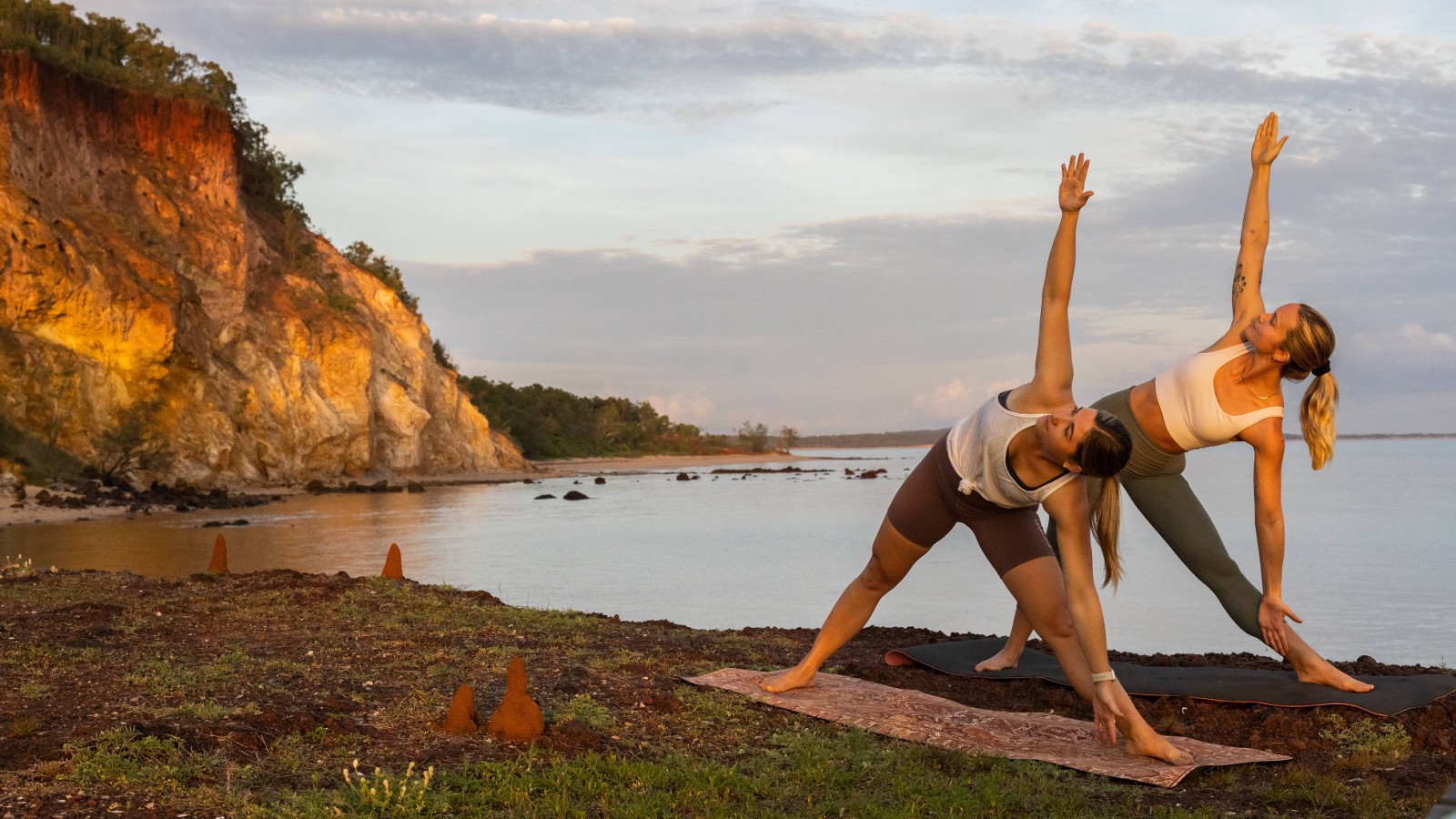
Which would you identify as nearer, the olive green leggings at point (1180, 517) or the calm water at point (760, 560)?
the olive green leggings at point (1180, 517)

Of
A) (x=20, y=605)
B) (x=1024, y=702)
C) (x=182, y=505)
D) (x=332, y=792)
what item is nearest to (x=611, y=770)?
(x=332, y=792)

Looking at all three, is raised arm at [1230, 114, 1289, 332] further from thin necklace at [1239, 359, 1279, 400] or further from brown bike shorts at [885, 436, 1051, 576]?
brown bike shorts at [885, 436, 1051, 576]

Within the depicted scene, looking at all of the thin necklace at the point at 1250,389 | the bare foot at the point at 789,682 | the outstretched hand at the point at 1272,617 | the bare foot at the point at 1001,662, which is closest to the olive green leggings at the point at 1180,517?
the outstretched hand at the point at 1272,617

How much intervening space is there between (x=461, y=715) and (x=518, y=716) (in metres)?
0.30

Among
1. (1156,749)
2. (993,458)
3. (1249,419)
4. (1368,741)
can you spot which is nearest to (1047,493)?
(993,458)

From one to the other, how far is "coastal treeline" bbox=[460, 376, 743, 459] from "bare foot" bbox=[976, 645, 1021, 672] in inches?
2546

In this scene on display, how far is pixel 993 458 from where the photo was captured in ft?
16.9

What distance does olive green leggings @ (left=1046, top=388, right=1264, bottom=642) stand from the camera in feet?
19.9

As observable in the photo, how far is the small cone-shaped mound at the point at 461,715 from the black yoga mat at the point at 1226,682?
124 inches

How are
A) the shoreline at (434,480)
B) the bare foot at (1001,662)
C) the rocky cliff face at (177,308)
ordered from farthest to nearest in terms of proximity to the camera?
the rocky cliff face at (177,308) → the shoreline at (434,480) → the bare foot at (1001,662)

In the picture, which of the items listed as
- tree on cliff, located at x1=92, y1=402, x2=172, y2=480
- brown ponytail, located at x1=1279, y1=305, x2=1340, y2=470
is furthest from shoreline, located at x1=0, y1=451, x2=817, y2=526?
brown ponytail, located at x1=1279, y1=305, x2=1340, y2=470

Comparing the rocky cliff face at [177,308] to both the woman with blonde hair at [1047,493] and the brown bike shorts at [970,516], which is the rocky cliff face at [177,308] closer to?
the brown bike shorts at [970,516]

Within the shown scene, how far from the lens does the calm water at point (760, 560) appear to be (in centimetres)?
1345

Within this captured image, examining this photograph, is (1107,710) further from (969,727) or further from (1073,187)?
(1073,187)
